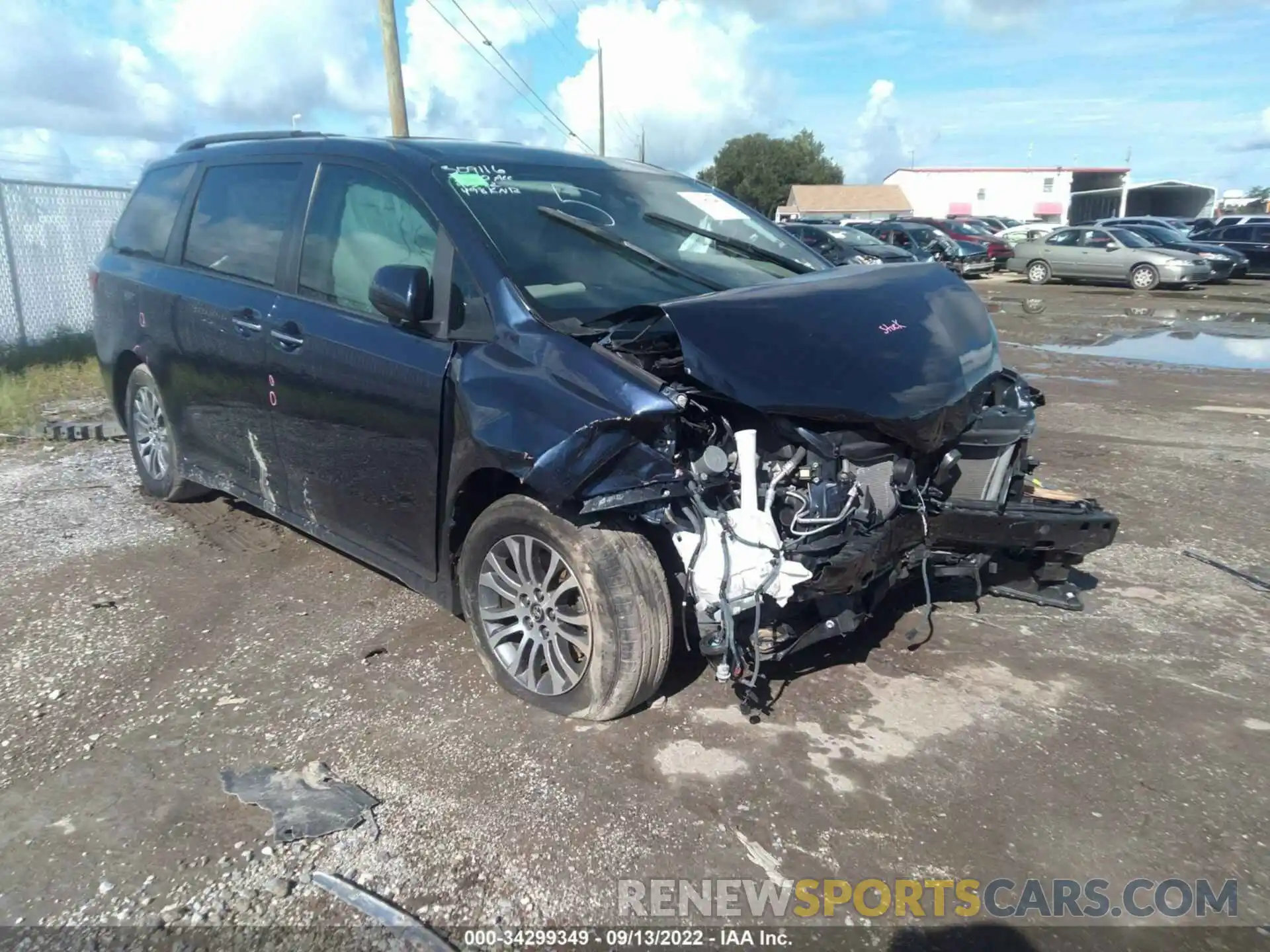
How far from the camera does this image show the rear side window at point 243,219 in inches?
171

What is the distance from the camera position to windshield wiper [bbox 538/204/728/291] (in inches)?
152

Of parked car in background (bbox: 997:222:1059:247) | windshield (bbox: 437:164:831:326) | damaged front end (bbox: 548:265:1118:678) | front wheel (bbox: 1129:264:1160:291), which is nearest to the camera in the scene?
damaged front end (bbox: 548:265:1118:678)

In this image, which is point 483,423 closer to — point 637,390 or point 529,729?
point 637,390

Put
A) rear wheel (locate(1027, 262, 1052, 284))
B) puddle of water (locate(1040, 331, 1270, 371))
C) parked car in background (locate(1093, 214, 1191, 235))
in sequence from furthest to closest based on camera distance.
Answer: parked car in background (locate(1093, 214, 1191, 235)), rear wheel (locate(1027, 262, 1052, 284)), puddle of water (locate(1040, 331, 1270, 371))

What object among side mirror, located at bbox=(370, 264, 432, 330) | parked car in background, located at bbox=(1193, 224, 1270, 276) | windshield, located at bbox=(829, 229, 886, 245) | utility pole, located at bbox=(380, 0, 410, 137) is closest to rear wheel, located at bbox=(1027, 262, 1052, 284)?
windshield, located at bbox=(829, 229, 886, 245)

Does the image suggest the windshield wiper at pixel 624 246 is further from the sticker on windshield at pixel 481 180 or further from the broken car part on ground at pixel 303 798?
the broken car part on ground at pixel 303 798

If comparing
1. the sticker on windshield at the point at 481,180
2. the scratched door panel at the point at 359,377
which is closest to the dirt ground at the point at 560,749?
the scratched door panel at the point at 359,377

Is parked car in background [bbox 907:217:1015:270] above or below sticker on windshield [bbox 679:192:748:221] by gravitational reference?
below

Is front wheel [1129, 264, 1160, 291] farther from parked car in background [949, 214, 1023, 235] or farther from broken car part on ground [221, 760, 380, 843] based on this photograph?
broken car part on ground [221, 760, 380, 843]

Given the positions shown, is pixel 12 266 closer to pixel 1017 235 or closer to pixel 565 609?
pixel 565 609

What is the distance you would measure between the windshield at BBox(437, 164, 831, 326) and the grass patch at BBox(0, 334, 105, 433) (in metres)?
6.18

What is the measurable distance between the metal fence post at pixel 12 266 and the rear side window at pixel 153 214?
6622 mm

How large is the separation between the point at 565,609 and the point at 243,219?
8.95ft

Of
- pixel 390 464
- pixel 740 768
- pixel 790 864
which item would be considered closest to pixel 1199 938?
pixel 790 864
